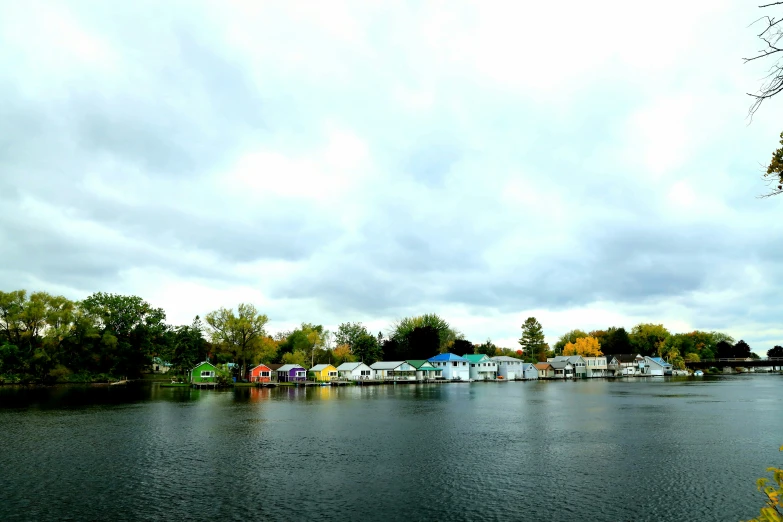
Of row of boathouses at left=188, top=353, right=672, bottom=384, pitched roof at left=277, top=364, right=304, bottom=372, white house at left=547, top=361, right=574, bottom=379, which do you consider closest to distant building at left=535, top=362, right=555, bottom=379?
row of boathouses at left=188, top=353, right=672, bottom=384

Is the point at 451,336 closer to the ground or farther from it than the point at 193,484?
farther from it

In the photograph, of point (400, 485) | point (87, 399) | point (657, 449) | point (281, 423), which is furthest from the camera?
point (87, 399)

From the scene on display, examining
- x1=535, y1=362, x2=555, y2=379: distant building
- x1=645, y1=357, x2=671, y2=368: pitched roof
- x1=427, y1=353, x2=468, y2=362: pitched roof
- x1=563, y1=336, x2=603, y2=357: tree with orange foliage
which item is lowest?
x1=535, y1=362, x2=555, y2=379: distant building

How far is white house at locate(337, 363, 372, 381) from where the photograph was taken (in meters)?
115

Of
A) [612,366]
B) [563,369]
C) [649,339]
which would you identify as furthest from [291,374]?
[649,339]

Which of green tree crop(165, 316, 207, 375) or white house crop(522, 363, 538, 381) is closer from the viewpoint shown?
green tree crop(165, 316, 207, 375)

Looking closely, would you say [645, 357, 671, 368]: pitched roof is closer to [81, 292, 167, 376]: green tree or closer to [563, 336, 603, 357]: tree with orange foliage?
[563, 336, 603, 357]: tree with orange foliage

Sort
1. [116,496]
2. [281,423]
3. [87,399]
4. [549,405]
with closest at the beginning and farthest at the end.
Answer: [116,496], [281,423], [549,405], [87,399]

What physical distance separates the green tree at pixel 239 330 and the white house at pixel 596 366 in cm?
10573

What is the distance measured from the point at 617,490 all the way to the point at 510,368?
119 metres

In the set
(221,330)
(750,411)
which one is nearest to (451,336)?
(221,330)

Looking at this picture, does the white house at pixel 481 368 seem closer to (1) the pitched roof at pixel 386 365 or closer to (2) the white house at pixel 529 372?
(2) the white house at pixel 529 372

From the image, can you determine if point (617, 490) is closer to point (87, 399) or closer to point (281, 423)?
point (281, 423)

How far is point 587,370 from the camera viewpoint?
154500mm
